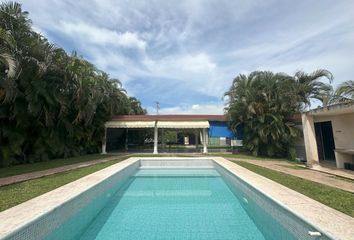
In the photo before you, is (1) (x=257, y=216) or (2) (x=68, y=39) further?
(2) (x=68, y=39)

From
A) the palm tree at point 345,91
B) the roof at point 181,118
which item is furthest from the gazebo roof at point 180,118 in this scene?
the palm tree at point 345,91

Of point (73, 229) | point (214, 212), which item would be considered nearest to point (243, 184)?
point (214, 212)

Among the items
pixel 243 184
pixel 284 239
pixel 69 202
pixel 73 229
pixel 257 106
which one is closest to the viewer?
pixel 284 239

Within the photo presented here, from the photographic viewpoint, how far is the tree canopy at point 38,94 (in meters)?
14.5

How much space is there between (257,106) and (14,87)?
19714 mm

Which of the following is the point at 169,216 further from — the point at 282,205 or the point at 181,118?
the point at 181,118

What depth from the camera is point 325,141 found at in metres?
21.6

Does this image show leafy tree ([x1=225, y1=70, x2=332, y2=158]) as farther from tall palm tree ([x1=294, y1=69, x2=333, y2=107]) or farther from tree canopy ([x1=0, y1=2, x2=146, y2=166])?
tree canopy ([x1=0, y1=2, x2=146, y2=166])

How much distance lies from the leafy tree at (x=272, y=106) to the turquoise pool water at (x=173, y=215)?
1268 cm

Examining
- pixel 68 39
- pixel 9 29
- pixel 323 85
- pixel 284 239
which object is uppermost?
pixel 68 39

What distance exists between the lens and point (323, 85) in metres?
21.7

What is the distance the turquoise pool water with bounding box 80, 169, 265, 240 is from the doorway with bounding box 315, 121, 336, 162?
14814mm

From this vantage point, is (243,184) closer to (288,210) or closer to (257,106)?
(288,210)

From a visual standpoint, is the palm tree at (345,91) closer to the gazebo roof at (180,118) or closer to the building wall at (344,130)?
the building wall at (344,130)
